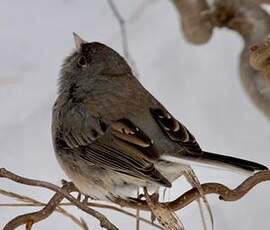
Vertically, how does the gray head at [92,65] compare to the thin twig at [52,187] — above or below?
above

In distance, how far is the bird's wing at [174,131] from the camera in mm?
1948

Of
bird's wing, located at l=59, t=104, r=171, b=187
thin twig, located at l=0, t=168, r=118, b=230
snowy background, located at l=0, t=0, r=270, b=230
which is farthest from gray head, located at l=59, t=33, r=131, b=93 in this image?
snowy background, located at l=0, t=0, r=270, b=230

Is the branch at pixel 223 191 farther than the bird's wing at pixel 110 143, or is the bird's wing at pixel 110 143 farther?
the bird's wing at pixel 110 143

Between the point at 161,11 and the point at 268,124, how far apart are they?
0.91 metres

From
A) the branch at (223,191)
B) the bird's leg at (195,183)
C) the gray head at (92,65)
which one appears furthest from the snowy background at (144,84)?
the branch at (223,191)

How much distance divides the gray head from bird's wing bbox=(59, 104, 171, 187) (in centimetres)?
15

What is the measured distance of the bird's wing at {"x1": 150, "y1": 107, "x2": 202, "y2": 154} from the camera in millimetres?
1948

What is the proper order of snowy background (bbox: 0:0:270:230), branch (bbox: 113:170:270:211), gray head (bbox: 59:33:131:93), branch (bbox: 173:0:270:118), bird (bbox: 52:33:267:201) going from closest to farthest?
1. branch (bbox: 113:170:270:211)
2. bird (bbox: 52:33:267:201)
3. gray head (bbox: 59:33:131:93)
4. branch (bbox: 173:0:270:118)
5. snowy background (bbox: 0:0:270:230)

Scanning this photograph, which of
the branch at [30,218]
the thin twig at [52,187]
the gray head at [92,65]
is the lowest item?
the branch at [30,218]

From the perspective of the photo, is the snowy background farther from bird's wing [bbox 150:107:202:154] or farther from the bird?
bird's wing [bbox 150:107:202:154]

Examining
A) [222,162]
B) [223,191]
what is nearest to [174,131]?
[222,162]

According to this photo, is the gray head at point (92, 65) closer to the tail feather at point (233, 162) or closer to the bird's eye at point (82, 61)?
the bird's eye at point (82, 61)

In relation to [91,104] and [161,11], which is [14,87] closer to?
[161,11]

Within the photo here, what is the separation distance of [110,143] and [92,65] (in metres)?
0.32
